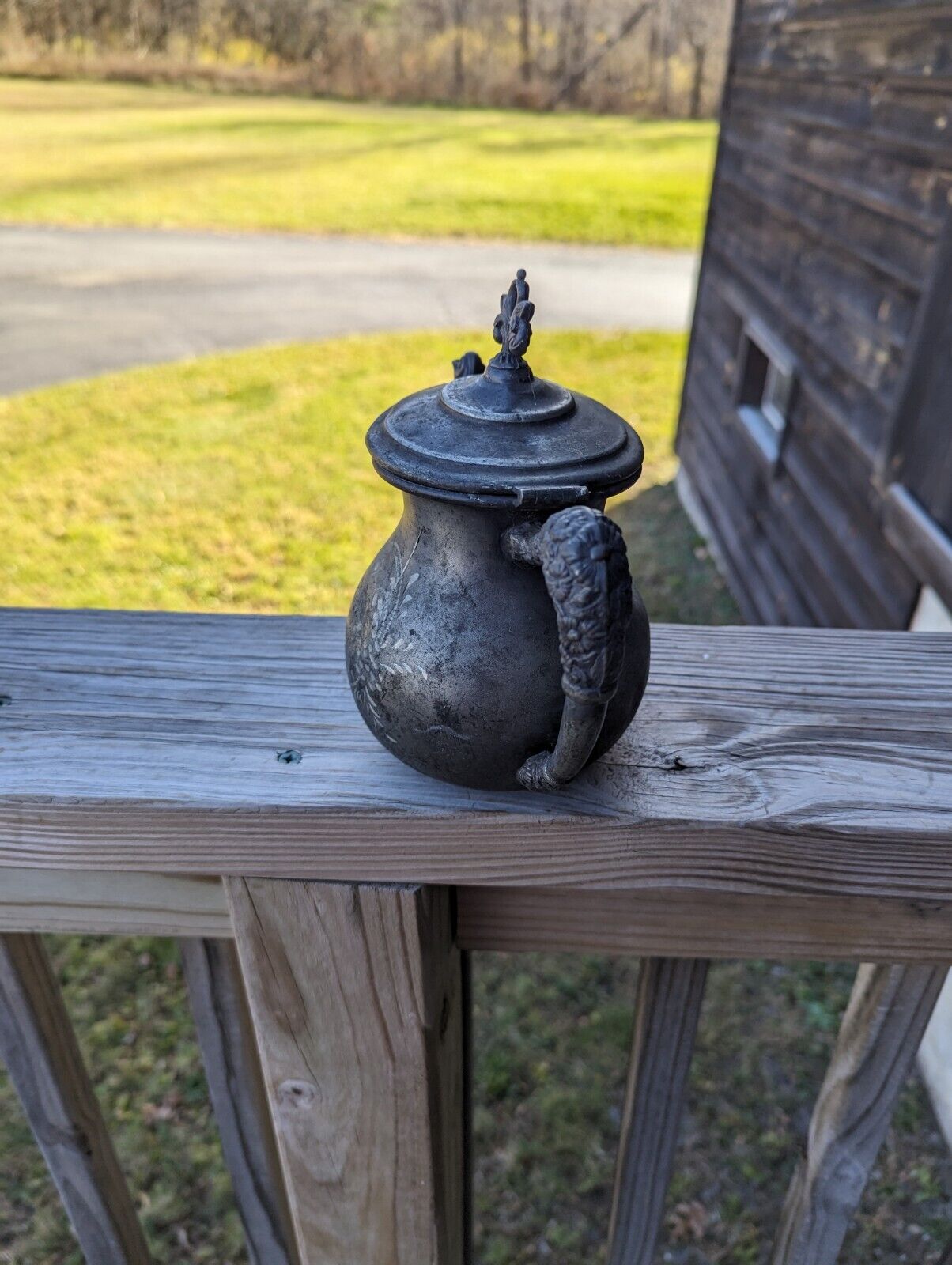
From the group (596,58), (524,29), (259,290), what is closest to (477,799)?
(259,290)

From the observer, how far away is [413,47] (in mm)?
15672

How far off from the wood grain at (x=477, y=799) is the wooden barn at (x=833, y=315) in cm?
178

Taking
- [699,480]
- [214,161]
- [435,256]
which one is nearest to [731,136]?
[699,480]

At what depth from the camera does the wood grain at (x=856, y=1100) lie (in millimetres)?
807

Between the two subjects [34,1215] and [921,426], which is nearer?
[34,1215]

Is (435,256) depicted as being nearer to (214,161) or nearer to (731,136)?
(214,161)

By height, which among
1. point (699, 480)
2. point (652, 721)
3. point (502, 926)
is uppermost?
point (652, 721)

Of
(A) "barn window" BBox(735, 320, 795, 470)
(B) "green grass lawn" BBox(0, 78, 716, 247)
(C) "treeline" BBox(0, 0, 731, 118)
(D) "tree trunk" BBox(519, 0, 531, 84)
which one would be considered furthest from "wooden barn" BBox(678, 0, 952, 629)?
(D) "tree trunk" BBox(519, 0, 531, 84)

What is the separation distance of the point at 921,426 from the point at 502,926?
2325 millimetres

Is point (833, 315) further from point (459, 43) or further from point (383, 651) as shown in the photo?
point (459, 43)

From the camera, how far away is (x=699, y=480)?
17.0 ft

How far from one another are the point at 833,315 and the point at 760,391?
1.21 meters

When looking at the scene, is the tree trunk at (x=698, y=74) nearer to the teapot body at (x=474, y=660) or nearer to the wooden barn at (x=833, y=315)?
the wooden barn at (x=833, y=315)

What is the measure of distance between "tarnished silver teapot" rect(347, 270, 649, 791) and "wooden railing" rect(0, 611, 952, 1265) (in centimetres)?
5
